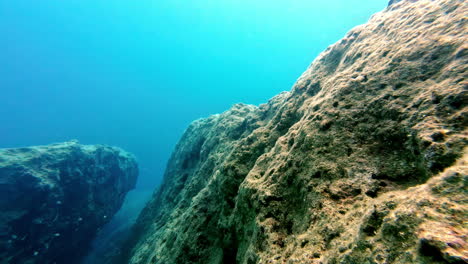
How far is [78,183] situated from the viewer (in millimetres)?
→ 16141

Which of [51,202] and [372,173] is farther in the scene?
[51,202]

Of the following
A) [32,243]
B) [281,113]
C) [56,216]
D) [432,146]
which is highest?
[56,216]

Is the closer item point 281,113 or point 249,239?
point 249,239

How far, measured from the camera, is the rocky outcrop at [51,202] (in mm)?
12469

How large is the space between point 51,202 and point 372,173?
59.6 ft

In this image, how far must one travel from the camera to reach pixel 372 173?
2664mm

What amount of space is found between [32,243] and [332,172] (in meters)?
17.9

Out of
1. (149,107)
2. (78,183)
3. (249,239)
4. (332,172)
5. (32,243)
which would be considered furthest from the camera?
(149,107)

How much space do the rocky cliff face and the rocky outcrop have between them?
13.4m

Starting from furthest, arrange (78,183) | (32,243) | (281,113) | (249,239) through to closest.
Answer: (78,183), (32,243), (281,113), (249,239)

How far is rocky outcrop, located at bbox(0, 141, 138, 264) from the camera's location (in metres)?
12.5

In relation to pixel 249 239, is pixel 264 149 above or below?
above

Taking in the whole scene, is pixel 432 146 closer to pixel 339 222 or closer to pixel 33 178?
pixel 339 222

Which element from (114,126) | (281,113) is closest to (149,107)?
(114,126)
